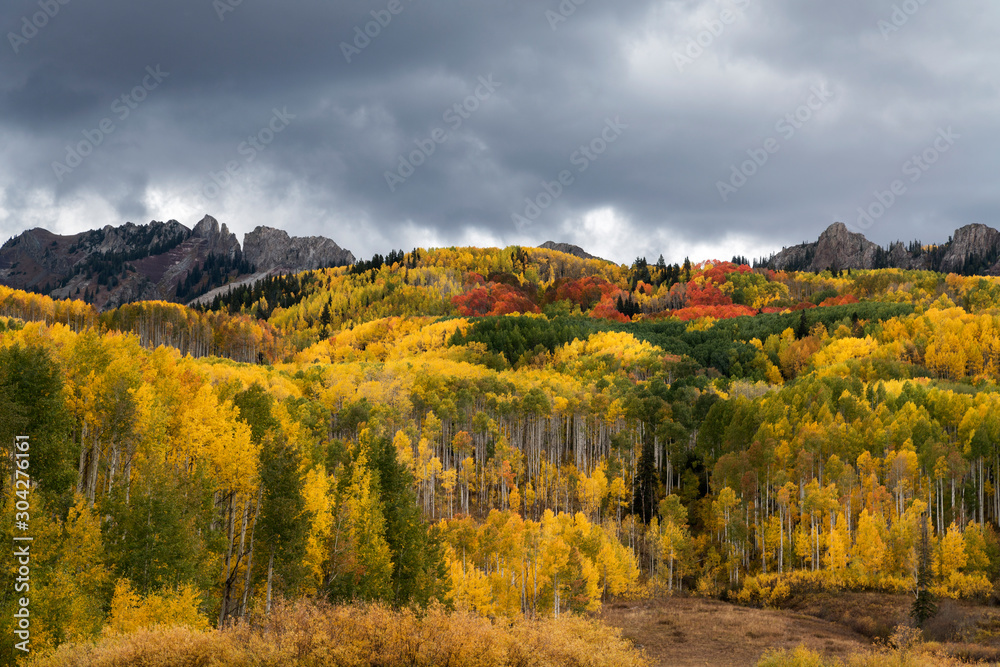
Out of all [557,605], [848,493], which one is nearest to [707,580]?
[848,493]

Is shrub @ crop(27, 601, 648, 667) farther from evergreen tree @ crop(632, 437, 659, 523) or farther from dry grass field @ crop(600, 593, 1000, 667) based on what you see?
evergreen tree @ crop(632, 437, 659, 523)

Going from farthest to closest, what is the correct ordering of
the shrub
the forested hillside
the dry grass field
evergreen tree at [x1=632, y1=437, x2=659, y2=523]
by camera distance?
evergreen tree at [x1=632, y1=437, x2=659, y2=523] < the dry grass field < the forested hillside < the shrub

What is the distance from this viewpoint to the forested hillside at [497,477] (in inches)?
1722

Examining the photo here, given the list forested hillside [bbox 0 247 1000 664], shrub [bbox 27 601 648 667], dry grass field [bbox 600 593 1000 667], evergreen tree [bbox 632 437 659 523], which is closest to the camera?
shrub [bbox 27 601 648 667]

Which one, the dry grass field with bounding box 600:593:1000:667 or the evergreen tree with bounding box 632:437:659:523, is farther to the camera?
the evergreen tree with bounding box 632:437:659:523

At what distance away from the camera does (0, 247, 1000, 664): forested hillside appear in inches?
1722

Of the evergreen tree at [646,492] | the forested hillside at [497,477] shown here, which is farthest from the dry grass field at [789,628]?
the evergreen tree at [646,492]

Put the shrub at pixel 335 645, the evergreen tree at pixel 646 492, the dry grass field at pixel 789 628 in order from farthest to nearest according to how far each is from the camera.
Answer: the evergreen tree at pixel 646 492 < the dry grass field at pixel 789 628 < the shrub at pixel 335 645

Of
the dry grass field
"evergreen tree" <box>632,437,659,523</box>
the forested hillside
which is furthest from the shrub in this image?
"evergreen tree" <box>632,437,659,523</box>

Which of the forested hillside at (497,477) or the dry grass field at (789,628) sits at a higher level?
the forested hillside at (497,477)

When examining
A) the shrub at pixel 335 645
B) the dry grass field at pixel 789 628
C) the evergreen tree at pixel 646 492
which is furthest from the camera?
the evergreen tree at pixel 646 492

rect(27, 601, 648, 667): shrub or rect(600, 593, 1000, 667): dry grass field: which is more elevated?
rect(27, 601, 648, 667): shrub

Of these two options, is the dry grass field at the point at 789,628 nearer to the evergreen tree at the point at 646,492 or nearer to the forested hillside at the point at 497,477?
the forested hillside at the point at 497,477

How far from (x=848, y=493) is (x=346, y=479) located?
73.3 metres
